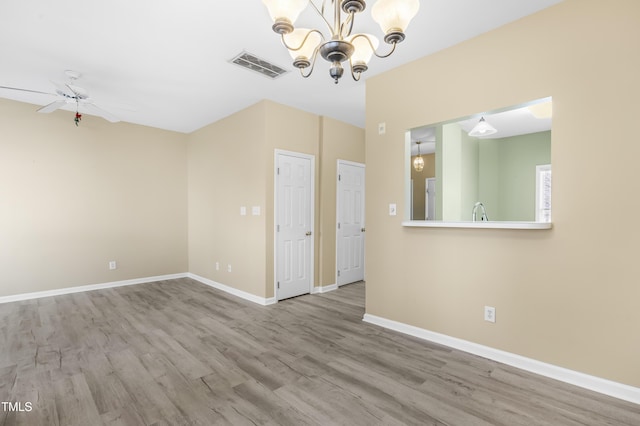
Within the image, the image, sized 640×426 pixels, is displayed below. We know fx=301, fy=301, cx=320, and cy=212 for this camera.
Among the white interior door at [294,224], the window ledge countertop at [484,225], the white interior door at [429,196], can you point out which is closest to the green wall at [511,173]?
the white interior door at [429,196]

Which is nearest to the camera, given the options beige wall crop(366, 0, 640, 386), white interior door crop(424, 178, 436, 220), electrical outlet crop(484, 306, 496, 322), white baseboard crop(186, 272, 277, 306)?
beige wall crop(366, 0, 640, 386)

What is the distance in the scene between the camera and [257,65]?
309 centimetres

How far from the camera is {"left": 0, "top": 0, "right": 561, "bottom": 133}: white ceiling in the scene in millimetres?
2246

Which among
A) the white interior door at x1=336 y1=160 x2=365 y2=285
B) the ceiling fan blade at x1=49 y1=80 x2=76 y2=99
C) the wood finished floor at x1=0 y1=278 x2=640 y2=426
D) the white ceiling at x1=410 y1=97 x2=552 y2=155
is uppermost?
the white ceiling at x1=410 y1=97 x2=552 y2=155

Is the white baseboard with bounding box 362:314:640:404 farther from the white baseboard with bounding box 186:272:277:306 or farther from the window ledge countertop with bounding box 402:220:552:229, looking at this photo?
the white baseboard with bounding box 186:272:277:306

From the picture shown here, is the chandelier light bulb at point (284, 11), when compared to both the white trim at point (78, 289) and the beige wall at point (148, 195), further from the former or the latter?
the white trim at point (78, 289)

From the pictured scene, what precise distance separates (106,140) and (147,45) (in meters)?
2.89

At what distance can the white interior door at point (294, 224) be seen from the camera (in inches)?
167

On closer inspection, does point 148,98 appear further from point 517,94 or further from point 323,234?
point 517,94

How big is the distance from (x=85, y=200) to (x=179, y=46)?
3.36 meters

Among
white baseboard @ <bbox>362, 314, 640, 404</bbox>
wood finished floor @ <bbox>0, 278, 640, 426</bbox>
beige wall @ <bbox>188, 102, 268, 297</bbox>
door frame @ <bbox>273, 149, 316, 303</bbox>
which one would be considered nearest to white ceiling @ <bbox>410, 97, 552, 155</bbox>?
door frame @ <bbox>273, 149, 316, 303</bbox>

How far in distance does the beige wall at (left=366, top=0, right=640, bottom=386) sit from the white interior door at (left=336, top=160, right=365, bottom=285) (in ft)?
6.82

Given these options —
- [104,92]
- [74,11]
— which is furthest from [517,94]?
[104,92]

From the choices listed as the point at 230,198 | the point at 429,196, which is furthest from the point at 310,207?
the point at 429,196
